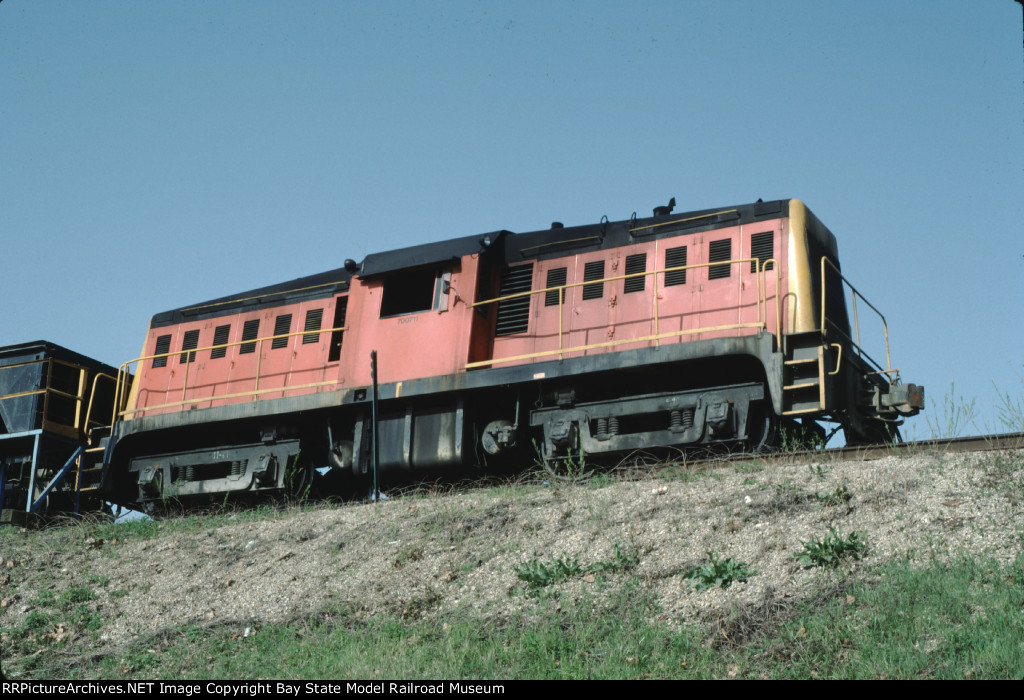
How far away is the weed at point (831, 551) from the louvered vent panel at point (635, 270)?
5.03m

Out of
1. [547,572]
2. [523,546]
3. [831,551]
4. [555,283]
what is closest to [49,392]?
[555,283]

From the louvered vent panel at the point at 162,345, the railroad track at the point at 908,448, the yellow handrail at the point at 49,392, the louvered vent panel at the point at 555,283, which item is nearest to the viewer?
the railroad track at the point at 908,448

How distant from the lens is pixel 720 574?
875 cm

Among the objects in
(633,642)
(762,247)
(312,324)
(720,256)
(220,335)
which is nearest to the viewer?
(633,642)

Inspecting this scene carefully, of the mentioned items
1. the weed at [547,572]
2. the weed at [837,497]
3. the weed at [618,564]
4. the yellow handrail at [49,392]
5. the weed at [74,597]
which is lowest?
the weed at [74,597]

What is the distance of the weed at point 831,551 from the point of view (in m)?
8.61

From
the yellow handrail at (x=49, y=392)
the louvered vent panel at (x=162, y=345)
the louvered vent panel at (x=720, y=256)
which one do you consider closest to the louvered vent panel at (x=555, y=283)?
the louvered vent panel at (x=720, y=256)

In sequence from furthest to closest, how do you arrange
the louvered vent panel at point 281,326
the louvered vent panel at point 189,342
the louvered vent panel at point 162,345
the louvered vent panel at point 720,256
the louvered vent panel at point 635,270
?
the louvered vent panel at point 162,345 → the louvered vent panel at point 189,342 → the louvered vent panel at point 281,326 → the louvered vent panel at point 635,270 → the louvered vent panel at point 720,256

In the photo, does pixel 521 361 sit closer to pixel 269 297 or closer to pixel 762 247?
pixel 762 247

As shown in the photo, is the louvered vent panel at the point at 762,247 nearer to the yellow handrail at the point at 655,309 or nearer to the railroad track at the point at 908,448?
the yellow handrail at the point at 655,309

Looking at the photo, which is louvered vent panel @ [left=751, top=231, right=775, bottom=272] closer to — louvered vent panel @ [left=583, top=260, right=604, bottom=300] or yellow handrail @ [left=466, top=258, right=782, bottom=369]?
yellow handrail @ [left=466, top=258, right=782, bottom=369]

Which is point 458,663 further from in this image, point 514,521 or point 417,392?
point 417,392

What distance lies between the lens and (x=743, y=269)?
12547 millimetres

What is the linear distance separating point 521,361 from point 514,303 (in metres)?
0.93
